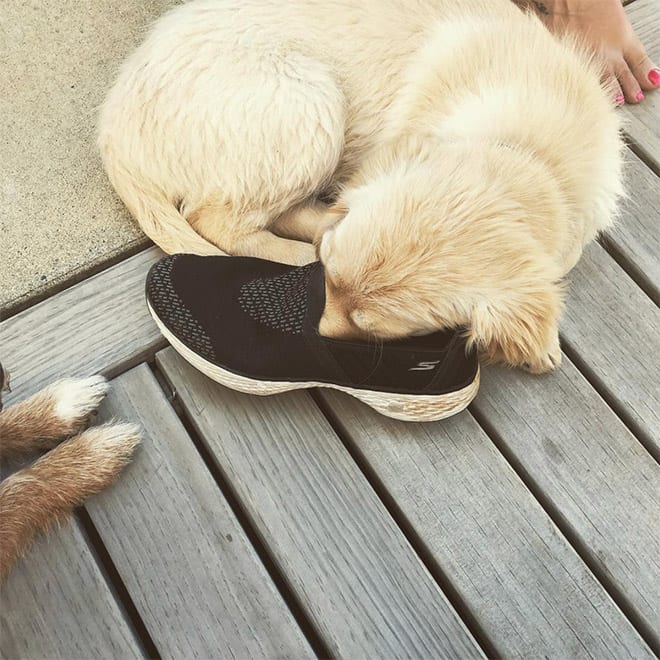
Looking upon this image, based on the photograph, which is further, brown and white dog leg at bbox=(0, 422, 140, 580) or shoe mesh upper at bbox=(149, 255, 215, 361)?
shoe mesh upper at bbox=(149, 255, 215, 361)

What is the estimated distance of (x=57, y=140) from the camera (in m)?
1.82

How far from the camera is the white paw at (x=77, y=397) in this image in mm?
1397

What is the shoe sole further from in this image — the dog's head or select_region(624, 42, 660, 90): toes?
select_region(624, 42, 660, 90): toes

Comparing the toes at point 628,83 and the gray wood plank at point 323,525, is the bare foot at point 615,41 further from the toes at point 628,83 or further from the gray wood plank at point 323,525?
the gray wood plank at point 323,525

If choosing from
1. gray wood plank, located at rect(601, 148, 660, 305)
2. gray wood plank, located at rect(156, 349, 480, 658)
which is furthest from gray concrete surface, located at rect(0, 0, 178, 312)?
gray wood plank, located at rect(601, 148, 660, 305)

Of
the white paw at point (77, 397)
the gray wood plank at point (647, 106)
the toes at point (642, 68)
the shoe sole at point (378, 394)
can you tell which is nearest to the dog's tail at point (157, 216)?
the shoe sole at point (378, 394)

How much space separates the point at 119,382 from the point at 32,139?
83 centimetres

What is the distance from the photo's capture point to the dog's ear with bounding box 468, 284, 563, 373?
1.21 m

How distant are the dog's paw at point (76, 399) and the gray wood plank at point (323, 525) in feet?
0.53

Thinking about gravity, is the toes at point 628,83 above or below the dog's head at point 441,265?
above

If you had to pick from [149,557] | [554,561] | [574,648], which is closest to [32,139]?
[149,557]

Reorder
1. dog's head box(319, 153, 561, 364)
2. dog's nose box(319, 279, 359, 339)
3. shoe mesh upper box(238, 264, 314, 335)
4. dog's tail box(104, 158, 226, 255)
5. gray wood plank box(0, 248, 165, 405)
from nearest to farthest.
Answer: dog's head box(319, 153, 561, 364), dog's nose box(319, 279, 359, 339), shoe mesh upper box(238, 264, 314, 335), gray wood plank box(0, 248, 165, 405), dog's tail box(104, 158, 226, 255)

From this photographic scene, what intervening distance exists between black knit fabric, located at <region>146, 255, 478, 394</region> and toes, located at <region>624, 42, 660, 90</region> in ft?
3.98

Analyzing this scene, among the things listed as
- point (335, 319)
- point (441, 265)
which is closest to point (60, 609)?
point (335, 319)
